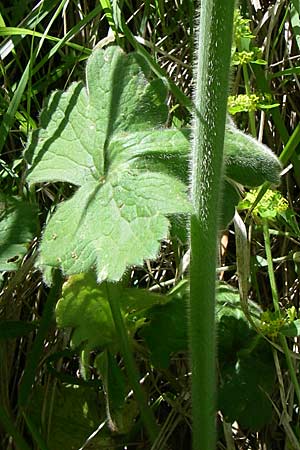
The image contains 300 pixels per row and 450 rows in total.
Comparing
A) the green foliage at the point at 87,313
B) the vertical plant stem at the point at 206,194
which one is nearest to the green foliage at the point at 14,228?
the green foliage at the point at 87,313

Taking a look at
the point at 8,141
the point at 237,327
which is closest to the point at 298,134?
the point at 237,327

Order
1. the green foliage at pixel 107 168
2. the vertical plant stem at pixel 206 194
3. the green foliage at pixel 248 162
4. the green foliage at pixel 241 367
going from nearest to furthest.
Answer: the vertical plant stem at pixel 206 194 → the green foliage at pixel 107 168 → the green foliage at pixel 248 162 → the green foliage at pixel 241 367

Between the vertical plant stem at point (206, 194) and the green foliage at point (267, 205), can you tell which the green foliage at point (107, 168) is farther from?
the green foliage at point (267, 205)

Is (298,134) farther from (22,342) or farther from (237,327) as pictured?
(22,342)

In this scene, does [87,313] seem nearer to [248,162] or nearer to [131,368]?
[131,368]

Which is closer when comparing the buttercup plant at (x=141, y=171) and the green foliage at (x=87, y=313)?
the buttercup plant at (x=141, y=171)

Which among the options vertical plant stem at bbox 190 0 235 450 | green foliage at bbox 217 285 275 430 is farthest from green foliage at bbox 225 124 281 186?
green foliage at bbox 217 285 275 430

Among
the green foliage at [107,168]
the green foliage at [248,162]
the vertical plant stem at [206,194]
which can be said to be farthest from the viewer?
the green foliage at [248,162]
